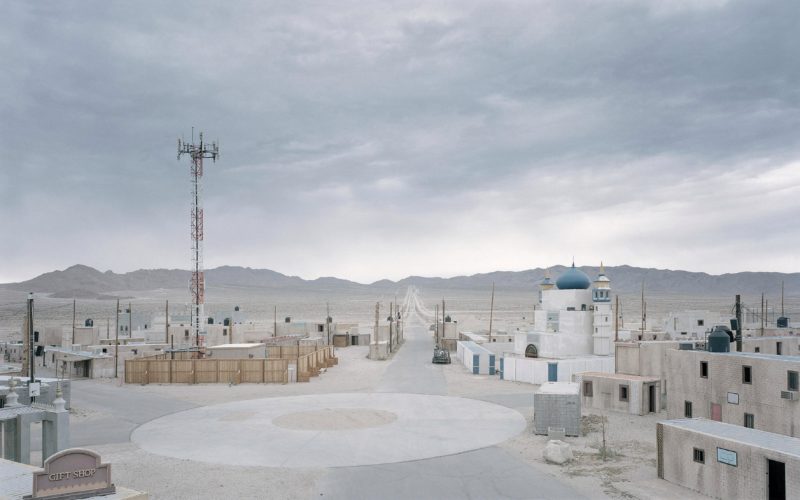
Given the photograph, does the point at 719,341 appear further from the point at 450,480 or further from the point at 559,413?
the point at 450,480

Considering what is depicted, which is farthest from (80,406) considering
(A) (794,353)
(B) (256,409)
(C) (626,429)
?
(A) (794,353)

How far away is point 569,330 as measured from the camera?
56.2 meters

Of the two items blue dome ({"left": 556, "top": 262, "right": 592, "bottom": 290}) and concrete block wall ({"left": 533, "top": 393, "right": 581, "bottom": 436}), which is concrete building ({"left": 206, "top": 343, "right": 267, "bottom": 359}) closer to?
blue dome ({"left": 556, "top": 262, "right": 592, "bottom": 290})

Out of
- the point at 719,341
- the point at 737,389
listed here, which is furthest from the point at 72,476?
the point at 719,341

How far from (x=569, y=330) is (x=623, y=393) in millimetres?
18012

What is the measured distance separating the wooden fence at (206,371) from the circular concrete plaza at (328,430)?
322 inches

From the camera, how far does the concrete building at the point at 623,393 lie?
37.6 m

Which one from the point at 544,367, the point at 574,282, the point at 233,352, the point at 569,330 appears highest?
the point at 574,282

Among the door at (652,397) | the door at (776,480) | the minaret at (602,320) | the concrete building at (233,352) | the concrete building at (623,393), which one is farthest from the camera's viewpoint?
the concrete building at (233,352)

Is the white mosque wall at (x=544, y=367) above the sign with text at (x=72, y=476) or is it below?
below

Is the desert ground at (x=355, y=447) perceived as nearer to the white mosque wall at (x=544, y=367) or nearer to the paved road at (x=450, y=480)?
the paved road at (x=450, y=480)

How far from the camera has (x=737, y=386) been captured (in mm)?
29672

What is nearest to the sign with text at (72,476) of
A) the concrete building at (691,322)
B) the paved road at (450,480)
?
the paved road at (450,480)

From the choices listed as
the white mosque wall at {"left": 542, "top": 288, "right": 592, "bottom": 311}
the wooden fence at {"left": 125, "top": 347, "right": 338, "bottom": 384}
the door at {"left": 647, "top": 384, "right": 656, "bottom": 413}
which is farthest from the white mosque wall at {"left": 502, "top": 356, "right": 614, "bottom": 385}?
the wooden fence at {"left": 125, "top": 347, "right": 338, "bottom": 384}
